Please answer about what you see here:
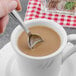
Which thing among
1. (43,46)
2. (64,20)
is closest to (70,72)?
(43,46)

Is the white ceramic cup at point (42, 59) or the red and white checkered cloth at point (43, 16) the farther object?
the red and white checkered cloth at point (43, 16)

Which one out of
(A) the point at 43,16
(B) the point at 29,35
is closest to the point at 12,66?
(B) the point at 29,35

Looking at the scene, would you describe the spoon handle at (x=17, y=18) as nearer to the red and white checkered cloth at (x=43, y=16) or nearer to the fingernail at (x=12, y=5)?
the fingernail at (x=12, y=5)

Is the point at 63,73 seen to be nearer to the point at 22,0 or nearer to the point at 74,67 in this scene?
the point at 74,67

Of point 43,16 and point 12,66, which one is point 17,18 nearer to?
point 12,66

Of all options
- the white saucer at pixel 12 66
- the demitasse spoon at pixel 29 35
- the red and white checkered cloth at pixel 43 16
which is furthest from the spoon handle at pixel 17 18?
the red and white checkered cloth at pixel 43 16

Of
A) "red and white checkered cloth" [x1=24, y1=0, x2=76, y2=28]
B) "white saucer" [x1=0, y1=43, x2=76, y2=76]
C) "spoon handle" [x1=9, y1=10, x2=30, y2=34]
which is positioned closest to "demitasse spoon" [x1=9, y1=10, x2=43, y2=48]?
"spoon handle" [x1=9, y1=10, x2=30, y2=34]

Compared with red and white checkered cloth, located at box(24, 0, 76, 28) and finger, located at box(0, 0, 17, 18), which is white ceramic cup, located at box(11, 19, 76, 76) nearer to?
finger, located at box(0, 0, 17, 18)
